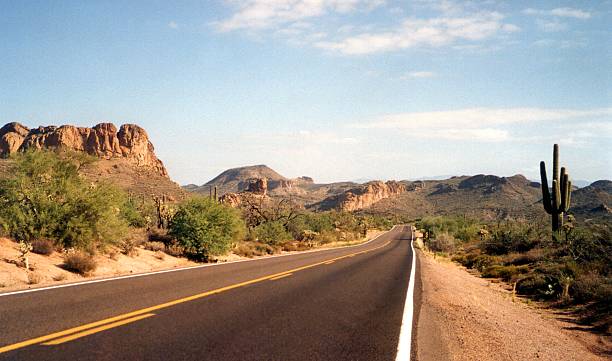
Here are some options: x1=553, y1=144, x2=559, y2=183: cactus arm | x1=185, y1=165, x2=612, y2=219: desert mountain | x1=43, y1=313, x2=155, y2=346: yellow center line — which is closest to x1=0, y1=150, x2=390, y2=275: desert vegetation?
x1=43, y1=313, x2=155, y2=346: yellow center line

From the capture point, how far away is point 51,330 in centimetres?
602

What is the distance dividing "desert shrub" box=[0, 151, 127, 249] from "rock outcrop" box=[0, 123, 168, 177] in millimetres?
104505

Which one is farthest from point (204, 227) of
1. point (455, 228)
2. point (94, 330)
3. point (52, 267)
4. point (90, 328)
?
point (455, 228)

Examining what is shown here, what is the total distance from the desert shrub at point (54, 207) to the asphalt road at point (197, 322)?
19.2 ft

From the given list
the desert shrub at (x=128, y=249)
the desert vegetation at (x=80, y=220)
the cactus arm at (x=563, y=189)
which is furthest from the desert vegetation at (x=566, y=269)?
the desert shrub at (x=128, y=249)

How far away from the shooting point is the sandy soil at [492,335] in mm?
6816

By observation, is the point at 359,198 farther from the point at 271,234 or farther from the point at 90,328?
the point at 90,328

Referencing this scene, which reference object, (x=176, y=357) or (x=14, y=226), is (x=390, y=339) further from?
(x=14, y=226)

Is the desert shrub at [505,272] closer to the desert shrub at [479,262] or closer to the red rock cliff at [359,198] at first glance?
the desert shrub at [479,262]

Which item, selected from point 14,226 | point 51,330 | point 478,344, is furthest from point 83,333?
point 14,226

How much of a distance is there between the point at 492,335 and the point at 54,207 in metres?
15.1

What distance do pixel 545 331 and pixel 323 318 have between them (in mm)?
6035

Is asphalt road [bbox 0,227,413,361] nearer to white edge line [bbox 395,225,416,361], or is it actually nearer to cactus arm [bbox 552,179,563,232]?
white edge line [bbox 395,225,416,361]

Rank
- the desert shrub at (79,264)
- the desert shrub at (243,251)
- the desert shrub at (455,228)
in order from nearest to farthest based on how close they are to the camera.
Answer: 1. the desert shrub at (79,264)
2. the desert shrub at (243,251)
3. the desert shrub at (455,228)
